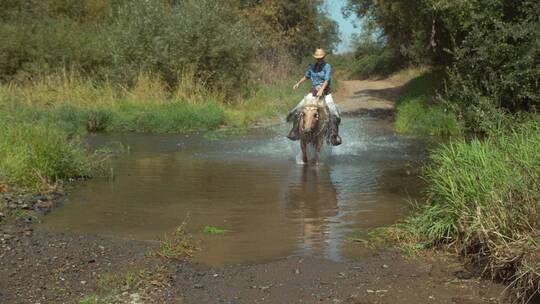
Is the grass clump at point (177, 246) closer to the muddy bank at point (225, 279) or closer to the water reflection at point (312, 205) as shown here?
the muddy bank at point (225, 279)

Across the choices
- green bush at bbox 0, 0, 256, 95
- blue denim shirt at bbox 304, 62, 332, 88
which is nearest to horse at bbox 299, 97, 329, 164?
blue denim shirt at bbox 304, 62, 332, 88

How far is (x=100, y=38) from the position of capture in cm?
2441

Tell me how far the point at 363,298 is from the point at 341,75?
56723mm

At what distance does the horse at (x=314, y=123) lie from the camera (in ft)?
43.2

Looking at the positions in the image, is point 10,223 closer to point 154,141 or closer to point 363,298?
point 363,298

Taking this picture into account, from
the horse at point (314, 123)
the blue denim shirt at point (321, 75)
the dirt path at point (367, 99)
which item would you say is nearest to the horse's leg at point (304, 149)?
the horse at point (314, 123)

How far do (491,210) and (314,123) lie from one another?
7.01 m

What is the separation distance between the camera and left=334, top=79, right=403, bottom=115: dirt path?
27.8m

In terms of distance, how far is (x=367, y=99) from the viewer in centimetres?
3303

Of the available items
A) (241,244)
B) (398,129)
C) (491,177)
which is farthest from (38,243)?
(398,129)

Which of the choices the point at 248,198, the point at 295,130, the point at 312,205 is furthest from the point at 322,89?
the point at 312,205

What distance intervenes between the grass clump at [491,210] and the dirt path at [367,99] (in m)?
18.4

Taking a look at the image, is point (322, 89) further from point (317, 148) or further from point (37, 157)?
point (37, 157)

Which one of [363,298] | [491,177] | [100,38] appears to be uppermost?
[100,38]
